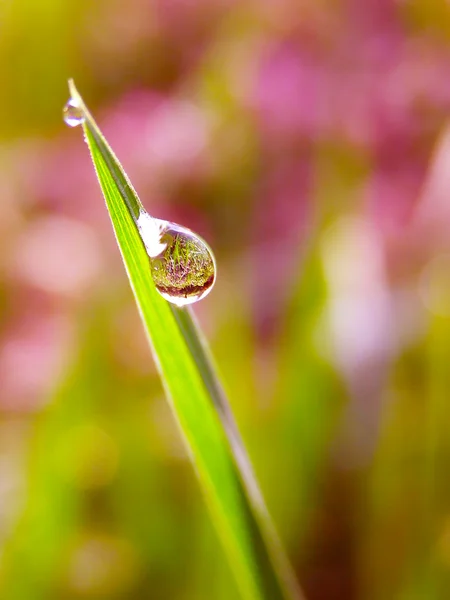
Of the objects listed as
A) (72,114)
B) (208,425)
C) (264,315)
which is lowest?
(264,315)

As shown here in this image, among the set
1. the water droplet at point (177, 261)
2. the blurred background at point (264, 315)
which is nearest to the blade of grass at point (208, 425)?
the water droplet at point (177, 261)

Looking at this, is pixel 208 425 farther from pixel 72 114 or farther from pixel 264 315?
pixel 264 315

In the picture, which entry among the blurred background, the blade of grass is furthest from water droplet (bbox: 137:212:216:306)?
the blurred background

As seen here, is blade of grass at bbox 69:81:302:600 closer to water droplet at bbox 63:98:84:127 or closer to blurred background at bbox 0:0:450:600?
water droplet at bbox 63:98:84:127

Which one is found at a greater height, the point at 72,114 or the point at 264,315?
the point at 72,114

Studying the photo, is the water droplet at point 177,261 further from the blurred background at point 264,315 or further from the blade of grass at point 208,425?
the blurred background at point 264,315

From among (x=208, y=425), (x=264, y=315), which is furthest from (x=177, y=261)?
(x=264, y=315)

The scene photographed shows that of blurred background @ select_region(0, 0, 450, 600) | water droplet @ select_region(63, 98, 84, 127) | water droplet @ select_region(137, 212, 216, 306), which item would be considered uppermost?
water droplet @ select_region(63, 98, 84, 127)
